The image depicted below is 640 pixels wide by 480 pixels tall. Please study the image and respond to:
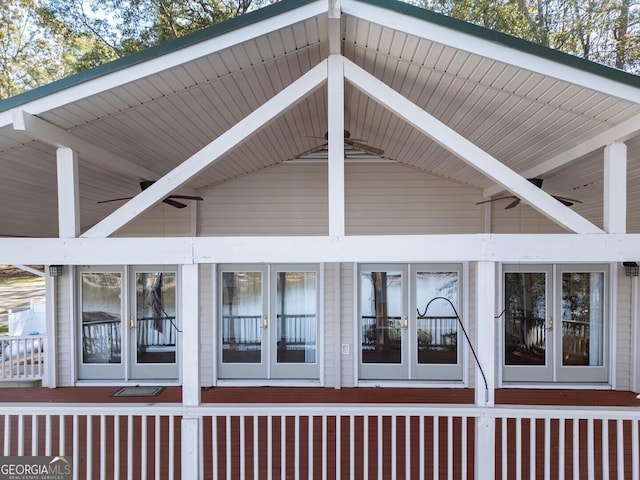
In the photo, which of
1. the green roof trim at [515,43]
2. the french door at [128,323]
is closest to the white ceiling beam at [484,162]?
the green roof trim at [515,43]

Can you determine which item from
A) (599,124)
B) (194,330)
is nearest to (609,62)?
(599,124)

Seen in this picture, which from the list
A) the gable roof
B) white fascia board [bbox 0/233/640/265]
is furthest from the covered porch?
the gable roof

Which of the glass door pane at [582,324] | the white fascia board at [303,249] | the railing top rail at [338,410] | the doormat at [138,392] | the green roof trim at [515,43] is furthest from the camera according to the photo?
the glass door pane at [582,324]

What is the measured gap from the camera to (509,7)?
1072 cm

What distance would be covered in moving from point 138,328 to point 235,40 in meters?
4.94

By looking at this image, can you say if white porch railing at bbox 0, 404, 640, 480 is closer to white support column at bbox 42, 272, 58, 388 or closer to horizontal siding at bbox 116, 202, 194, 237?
white support column at bbox 42, 272, 58, 388

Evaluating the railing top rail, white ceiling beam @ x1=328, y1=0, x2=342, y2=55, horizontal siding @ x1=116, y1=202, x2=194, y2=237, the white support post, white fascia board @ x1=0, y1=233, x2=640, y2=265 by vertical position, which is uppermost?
white ceiling beam @ x1=328, y1=0, x2=342, y2=55

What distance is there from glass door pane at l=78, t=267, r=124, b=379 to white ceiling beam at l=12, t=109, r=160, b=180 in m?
2.92

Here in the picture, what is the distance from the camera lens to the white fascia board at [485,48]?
2.44 m

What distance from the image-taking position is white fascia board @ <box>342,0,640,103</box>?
2438 mm

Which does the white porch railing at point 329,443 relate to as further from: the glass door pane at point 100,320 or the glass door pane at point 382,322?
the glass door pane at point 100,320

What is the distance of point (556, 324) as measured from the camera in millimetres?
5695

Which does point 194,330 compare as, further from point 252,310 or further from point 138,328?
point 138,328

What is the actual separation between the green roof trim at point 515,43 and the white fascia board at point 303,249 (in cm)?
107
